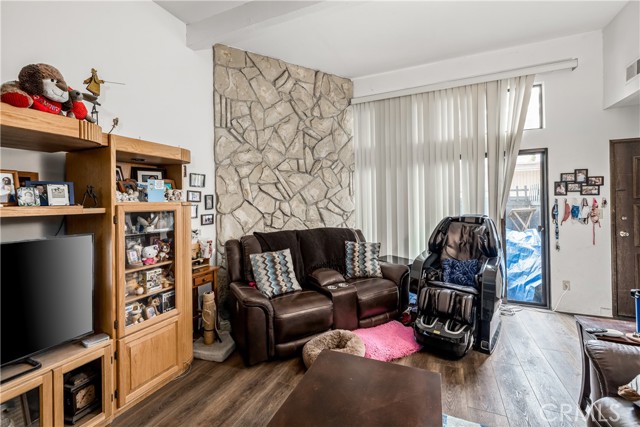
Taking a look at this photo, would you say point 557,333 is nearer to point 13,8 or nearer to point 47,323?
point 47,323

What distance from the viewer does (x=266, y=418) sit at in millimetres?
A: 1856

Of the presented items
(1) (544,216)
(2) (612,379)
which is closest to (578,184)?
(1) (544,216)

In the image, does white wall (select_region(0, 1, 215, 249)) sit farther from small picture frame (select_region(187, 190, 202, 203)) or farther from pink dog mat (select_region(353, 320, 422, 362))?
pink dog mat (select_region(353, 320, 422, 362))

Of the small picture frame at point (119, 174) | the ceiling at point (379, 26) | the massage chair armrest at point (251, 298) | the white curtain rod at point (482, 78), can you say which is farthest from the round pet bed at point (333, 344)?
the white curtain rod at point (482, 78)

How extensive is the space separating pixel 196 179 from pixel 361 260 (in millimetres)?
2022

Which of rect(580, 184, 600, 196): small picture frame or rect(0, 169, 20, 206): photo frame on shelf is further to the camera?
rect(580, 184, 600, 196): small picture frame

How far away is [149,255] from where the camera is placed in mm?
2207

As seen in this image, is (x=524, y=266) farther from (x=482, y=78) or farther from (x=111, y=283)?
(x=111, y=283)

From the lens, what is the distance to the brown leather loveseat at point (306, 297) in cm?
246

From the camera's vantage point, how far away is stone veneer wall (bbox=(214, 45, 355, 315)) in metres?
3.34

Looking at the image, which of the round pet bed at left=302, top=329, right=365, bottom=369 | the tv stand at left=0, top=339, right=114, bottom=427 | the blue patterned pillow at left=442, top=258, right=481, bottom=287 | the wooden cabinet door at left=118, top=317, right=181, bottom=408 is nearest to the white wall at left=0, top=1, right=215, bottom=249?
the tv stand at left=0, top=339, right=114, bottom=427

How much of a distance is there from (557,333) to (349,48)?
3.83m

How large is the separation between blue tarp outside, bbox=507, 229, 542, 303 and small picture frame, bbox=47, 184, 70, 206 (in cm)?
448

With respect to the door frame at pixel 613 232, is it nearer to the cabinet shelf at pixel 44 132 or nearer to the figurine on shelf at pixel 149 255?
the figurine on shelf at pixel 149 255
